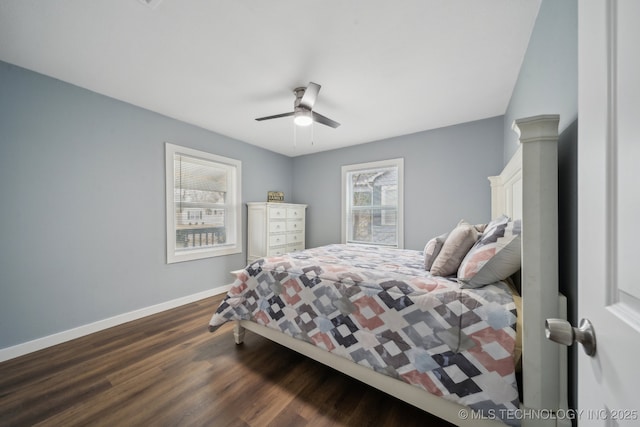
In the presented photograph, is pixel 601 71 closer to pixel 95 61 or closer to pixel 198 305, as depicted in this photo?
pixel 95 61

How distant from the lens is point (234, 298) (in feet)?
6.79

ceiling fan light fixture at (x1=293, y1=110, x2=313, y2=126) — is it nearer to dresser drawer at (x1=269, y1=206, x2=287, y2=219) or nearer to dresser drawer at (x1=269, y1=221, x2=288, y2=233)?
dresser drawer at (x1=269, y1=206, x2=287, y2=219)

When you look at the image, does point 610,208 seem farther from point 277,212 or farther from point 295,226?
point 295,226

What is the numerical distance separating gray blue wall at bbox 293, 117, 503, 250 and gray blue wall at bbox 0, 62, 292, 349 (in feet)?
8.86

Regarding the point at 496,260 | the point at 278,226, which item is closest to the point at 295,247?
the point at 278,226

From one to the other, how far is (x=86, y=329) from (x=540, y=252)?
3705mm

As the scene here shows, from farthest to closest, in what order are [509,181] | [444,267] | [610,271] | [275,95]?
[275,95] < [509,181] < [444,267] < [610,271]

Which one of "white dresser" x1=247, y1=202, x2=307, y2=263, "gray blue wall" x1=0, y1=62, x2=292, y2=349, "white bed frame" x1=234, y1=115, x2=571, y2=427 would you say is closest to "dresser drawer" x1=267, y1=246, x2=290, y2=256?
"white dresser" x1=247, y1=202, x2=307, y2=263

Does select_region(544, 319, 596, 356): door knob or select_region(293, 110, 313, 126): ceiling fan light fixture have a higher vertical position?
select_region(293, 110, 313, 126): ceiling fan light fixture

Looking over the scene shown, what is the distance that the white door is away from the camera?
368 millimetres

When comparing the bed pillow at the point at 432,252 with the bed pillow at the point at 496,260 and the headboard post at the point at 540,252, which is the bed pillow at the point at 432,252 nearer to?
the bed pillow at the point at 496,260

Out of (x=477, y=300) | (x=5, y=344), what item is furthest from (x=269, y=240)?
(x=477, y=300)

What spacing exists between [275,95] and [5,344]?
10.7ft

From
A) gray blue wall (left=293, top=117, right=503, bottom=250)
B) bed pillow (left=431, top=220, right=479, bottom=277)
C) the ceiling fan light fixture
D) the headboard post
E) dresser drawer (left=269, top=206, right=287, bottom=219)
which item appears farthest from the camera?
dresser drawer (left=269, top=206, right=287, bottom=219)
